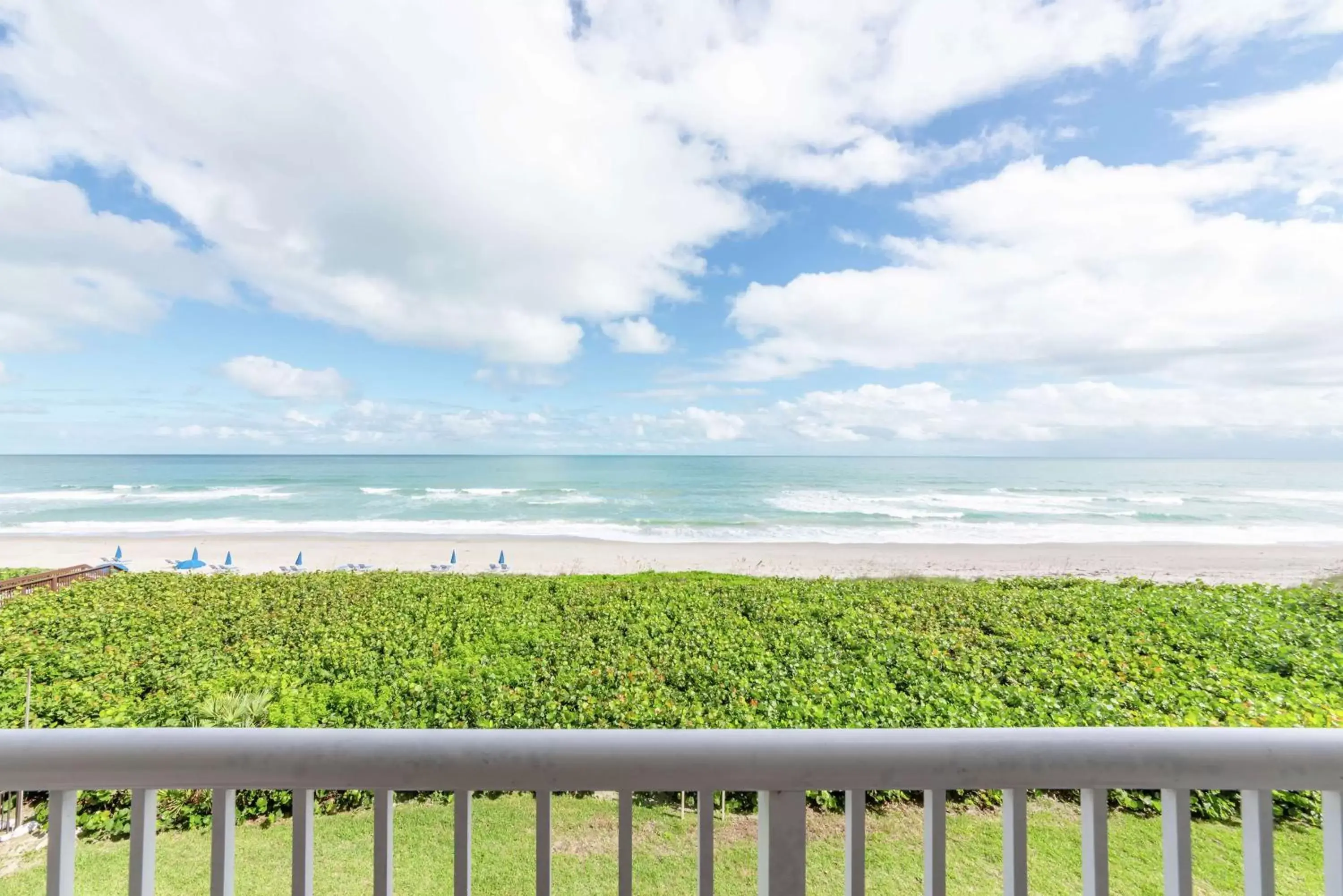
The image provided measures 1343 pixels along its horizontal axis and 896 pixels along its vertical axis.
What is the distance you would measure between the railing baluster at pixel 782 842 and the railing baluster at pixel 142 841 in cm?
56

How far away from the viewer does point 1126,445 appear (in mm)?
4562

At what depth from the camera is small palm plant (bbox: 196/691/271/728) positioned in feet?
5.77

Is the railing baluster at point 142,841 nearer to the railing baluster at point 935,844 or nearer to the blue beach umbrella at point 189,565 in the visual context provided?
the railing baluster at point 935,844

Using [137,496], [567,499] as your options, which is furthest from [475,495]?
[137,496]

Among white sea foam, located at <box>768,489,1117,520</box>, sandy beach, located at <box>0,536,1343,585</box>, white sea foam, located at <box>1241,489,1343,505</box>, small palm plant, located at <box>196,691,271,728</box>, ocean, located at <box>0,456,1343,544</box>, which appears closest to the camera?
small palm plant, located at <box>196,691,271,728</box>

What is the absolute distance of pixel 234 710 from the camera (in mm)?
1783

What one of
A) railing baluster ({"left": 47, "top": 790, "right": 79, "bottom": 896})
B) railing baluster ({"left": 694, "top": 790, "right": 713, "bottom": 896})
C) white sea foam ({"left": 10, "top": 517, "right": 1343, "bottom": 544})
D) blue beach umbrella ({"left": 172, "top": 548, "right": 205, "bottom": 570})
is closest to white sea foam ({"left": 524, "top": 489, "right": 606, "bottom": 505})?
white sea foam ({"left": 10, "top": 517, "right": 1343, "bottom": 544})

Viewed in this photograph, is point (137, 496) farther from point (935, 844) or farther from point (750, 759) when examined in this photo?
point (935, 844)

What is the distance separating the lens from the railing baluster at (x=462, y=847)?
0.53m

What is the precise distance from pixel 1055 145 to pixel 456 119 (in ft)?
7.83

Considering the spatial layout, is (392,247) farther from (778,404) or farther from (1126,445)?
(778,404)

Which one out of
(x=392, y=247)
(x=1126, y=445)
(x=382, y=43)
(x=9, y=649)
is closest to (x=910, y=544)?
(x=1126, y=445)

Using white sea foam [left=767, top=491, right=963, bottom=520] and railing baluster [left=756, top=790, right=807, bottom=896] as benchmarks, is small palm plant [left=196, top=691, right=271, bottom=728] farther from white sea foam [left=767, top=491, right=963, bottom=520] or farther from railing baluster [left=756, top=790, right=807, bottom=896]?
white sea foam [left=767, top=491, right=963, bottom=520]

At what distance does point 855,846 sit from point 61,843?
75 cm
